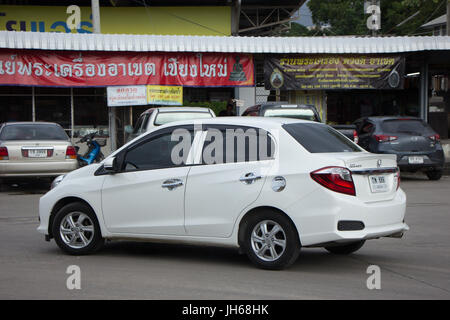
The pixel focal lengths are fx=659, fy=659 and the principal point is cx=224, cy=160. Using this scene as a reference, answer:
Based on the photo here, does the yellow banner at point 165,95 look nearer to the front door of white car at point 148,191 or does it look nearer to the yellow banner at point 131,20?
the yellow banner at point 131,20

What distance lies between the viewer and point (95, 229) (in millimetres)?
7875

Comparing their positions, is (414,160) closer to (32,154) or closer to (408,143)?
(408,143)

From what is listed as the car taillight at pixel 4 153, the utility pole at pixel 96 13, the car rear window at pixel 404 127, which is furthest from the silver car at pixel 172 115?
the utility pole at pixel 96 13

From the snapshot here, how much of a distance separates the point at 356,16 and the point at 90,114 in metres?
49.4

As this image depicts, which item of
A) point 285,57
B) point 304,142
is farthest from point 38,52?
point 304,142

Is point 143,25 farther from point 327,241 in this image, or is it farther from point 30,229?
point 327,241

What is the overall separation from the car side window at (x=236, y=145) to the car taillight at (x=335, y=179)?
62cm

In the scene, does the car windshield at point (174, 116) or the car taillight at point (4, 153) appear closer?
the car windshield at point (174, 116)

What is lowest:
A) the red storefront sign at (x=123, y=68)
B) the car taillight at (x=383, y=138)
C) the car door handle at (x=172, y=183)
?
the car door handle at (x=172, y=183)

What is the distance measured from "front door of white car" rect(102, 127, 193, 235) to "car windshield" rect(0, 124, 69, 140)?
8.74m

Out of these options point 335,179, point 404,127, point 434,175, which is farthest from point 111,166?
point 434,175

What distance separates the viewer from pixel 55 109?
73.7 ft

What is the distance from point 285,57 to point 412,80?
852 cm

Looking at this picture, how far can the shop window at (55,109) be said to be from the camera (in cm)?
2234
